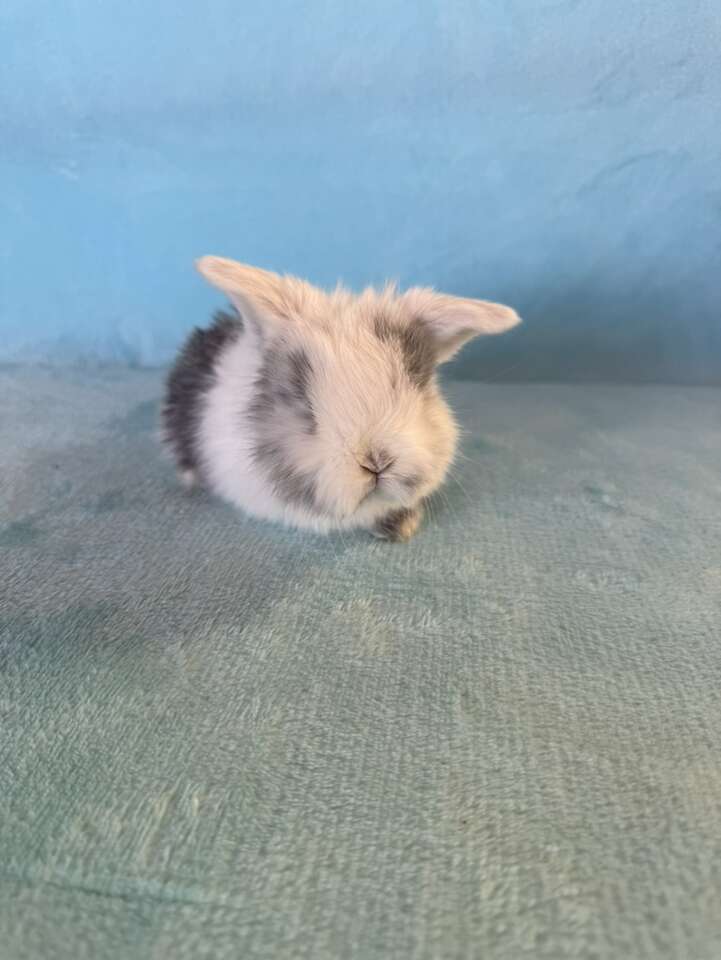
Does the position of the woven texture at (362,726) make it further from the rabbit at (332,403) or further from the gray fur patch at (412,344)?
the gray fur patch at (412,344)

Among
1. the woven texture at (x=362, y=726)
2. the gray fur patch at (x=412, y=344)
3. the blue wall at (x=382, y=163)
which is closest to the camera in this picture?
the woven texture at (x=362, y=726)

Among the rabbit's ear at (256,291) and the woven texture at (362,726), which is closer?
the woven texture at (362,726)

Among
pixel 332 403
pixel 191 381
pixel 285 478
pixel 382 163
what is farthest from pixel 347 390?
pixel 382 163

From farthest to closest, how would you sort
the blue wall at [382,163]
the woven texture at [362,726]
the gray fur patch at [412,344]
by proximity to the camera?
the blue wall at [382,163]
the gray fur patch at [412,344]
the woven texture at [362,726]

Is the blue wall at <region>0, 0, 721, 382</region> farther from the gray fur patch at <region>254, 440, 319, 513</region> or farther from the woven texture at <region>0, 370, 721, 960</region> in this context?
the gray fur patch at <region>254, 440, 319, 513</region>

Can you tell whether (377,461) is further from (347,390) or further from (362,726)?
(362,726)

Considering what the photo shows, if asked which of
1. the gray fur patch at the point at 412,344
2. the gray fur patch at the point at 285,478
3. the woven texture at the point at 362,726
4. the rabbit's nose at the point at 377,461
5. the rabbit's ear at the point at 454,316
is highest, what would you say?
the rabbit's ear at the point at 454,316

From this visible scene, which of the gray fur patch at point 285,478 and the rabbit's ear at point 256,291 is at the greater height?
the rabbit's ear at point 256,291

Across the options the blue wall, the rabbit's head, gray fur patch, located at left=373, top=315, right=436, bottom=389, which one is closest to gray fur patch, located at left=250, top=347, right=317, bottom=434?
the rabbit's head

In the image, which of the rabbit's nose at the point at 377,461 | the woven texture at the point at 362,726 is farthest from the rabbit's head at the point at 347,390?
the woven texture at the point at 362,726
